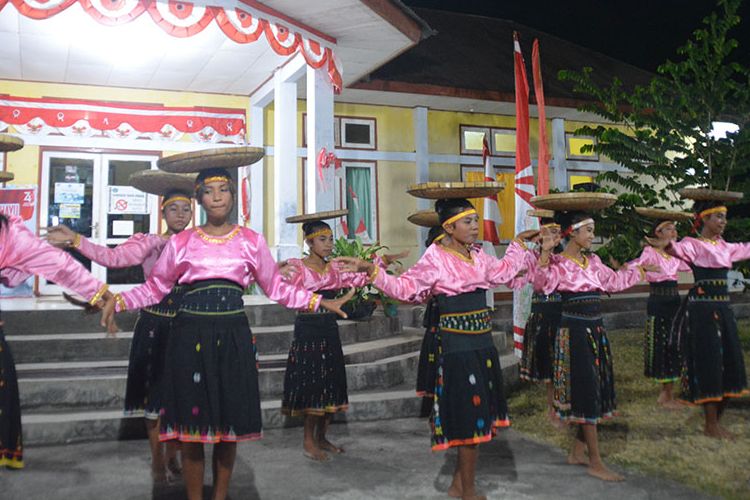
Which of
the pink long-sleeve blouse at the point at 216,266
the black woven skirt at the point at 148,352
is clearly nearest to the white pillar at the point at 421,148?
the black woven skirt at the point at 148,352

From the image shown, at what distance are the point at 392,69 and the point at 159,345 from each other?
886 cm

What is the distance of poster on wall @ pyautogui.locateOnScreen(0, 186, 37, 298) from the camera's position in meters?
10.2

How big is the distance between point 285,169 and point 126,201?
3159mm

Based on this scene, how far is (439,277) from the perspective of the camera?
426cm

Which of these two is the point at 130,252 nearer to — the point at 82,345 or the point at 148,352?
the point at 148,352

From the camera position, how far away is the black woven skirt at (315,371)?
17.6ft

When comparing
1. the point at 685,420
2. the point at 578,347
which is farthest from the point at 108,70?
the point at 685,420

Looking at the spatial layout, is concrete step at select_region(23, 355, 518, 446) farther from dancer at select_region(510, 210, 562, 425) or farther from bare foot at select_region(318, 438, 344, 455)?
dancer at select_region(510, 210, 562, 425)

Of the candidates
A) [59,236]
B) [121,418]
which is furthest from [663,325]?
[59,236]

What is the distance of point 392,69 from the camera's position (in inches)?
486

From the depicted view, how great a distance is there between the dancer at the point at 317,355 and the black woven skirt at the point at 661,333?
3.79 m

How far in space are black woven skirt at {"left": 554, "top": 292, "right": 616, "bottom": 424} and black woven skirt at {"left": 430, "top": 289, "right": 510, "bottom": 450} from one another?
82 centimetres

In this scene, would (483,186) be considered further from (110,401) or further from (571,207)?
(110,401)

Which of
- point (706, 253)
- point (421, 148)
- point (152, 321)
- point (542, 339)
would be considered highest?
point (421, 148)
